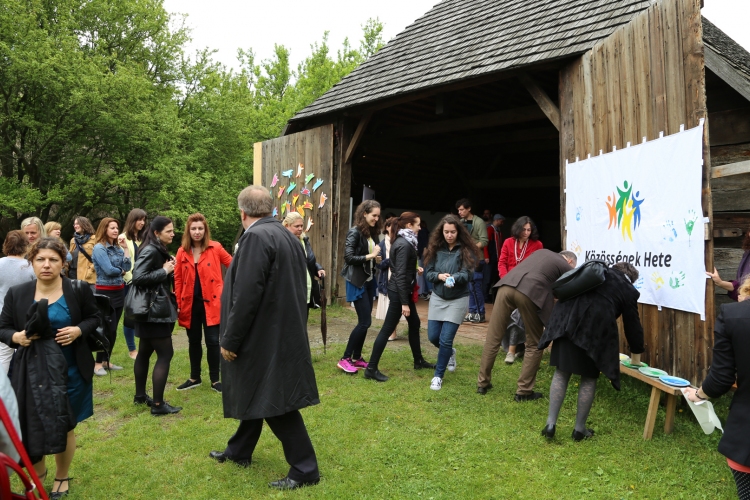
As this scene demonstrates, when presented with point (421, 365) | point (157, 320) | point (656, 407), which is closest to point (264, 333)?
point (157, 320)

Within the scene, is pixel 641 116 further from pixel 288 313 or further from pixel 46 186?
pixel 46 186

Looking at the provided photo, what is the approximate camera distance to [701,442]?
4.18 metres

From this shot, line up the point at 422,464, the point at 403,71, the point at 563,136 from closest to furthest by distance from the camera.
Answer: the point at 422,464
the point at 563,136
the point at 403,71

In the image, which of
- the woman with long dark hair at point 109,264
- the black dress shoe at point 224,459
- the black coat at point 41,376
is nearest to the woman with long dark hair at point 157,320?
the black dress shoe at point 224,459

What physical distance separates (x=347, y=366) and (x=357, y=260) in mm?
1192

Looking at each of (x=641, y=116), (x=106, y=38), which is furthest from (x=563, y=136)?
(x=106, y=38)

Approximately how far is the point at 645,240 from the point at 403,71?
5572 millimetres

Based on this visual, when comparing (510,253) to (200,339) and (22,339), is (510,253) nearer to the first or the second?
(200,339)

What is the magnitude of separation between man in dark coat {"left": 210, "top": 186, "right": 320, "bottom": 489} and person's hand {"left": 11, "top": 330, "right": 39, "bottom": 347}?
105 cm

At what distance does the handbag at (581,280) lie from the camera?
407 centimetres

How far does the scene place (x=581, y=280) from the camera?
13.4 ft

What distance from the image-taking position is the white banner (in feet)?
14.1

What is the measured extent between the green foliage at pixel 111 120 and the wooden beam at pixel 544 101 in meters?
15.0

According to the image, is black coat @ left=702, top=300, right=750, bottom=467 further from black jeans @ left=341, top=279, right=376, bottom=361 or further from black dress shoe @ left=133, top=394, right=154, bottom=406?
black dress shoe @ left=133, top=394, right=154, bottom=406
